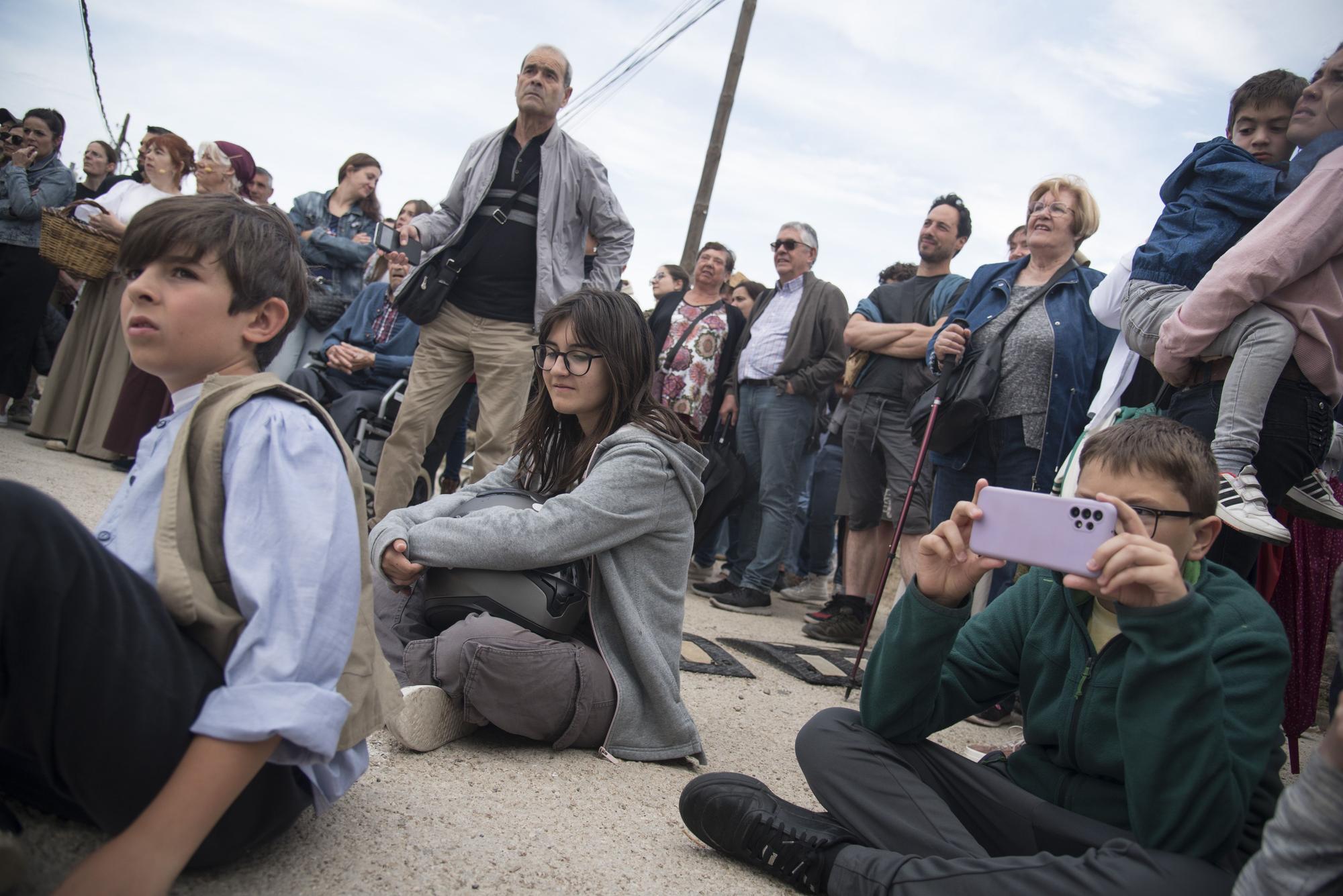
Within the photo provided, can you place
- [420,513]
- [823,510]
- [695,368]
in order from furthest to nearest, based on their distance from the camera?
[823,510] → [695,368] → [420,513]

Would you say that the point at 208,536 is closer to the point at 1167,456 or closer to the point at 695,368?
the point at 1167,456

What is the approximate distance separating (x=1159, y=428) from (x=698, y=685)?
2048 millimetres

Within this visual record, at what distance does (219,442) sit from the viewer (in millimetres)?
1416

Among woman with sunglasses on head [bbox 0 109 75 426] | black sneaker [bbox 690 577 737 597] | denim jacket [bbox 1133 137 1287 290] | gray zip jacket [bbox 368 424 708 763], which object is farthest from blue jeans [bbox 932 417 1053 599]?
woman with sunglasses on head [bbox 0 109 75 426]

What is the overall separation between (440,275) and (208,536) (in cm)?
332

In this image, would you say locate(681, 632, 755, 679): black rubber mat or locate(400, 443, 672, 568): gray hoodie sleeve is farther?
locate(681, 632, 755, 679): black rubber mat

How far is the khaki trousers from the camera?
4629mm

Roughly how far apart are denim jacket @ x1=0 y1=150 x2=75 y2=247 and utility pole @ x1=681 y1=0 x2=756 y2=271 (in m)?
7.11

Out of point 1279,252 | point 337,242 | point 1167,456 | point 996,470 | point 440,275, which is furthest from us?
point 337,242

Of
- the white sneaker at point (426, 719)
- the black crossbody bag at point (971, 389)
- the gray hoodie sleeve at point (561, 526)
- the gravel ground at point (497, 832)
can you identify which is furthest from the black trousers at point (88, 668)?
the black crossbody bag at point (971, 389)

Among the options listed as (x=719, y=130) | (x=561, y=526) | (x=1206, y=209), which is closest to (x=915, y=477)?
(x=1206, y=209)

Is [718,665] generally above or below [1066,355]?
below

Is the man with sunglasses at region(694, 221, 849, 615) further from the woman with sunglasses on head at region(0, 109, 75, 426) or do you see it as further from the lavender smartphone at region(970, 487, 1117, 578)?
the woman with sunglasses on head at region(0, 109, 75, 426)

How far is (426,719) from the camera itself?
2326mm
